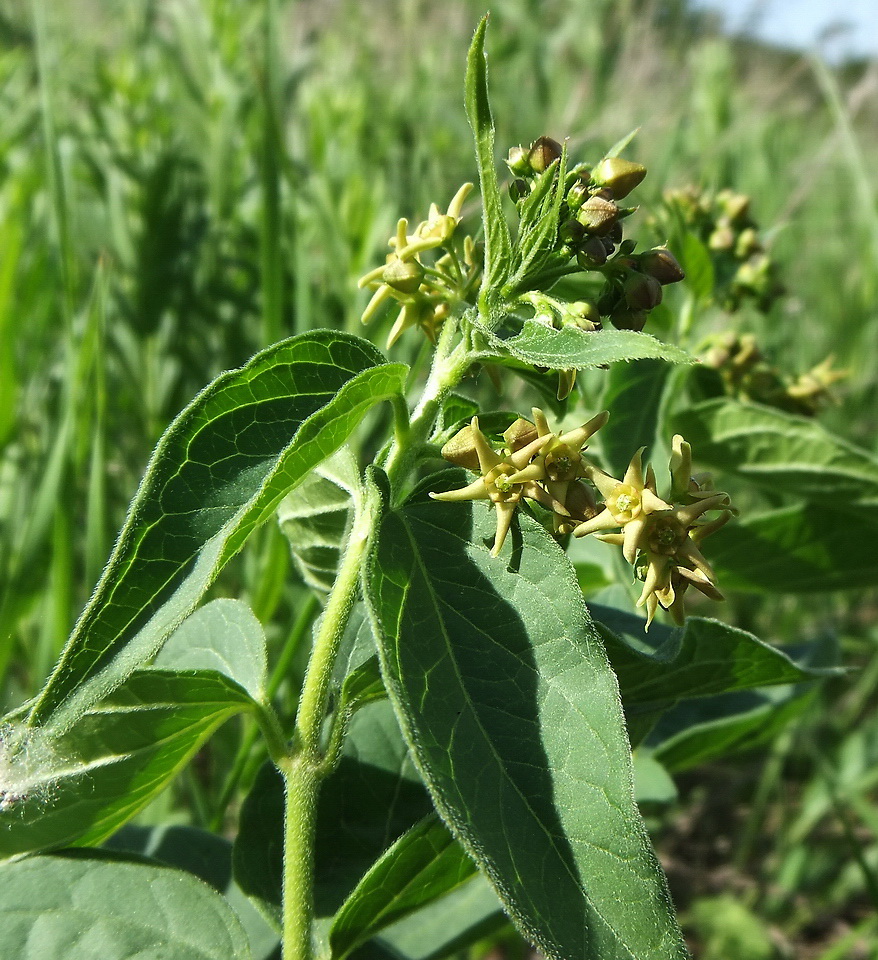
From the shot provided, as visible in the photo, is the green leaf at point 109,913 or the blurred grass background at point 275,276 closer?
the green leaf at point 109,913

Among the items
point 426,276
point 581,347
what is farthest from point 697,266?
point 581,347

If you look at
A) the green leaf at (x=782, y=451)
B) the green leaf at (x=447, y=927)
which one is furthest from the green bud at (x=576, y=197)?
the green leaf at (x=447, y=927)

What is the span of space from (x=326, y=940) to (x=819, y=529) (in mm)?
1276

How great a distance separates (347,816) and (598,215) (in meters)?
0.89

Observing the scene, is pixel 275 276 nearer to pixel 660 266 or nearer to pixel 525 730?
pixel 660 266

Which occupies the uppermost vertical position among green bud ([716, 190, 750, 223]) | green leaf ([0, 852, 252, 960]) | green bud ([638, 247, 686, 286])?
green bud ([638, 247, 686, 286])

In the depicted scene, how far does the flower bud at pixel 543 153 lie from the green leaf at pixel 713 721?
101 centimetres

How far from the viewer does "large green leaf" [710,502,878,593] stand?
6.39 feet

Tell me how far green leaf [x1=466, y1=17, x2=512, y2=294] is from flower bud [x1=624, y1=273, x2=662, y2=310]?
0.16 m

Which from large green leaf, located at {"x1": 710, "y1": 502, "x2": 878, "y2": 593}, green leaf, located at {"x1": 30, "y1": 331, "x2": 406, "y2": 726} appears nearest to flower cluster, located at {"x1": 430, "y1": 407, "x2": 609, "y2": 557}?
green leaf, located at {"x1": 30, "y1": 331, "x2": 406, "y2": 726}

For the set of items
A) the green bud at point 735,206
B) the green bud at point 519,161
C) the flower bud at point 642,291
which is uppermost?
the green bud at point 519,161

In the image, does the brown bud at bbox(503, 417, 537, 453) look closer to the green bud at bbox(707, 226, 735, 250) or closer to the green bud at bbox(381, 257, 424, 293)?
the green bud at bbox(381, 257, 424, 293)

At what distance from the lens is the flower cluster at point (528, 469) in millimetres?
1092

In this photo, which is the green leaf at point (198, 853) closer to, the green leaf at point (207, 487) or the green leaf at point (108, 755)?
the green leaf at point (108, 755)
